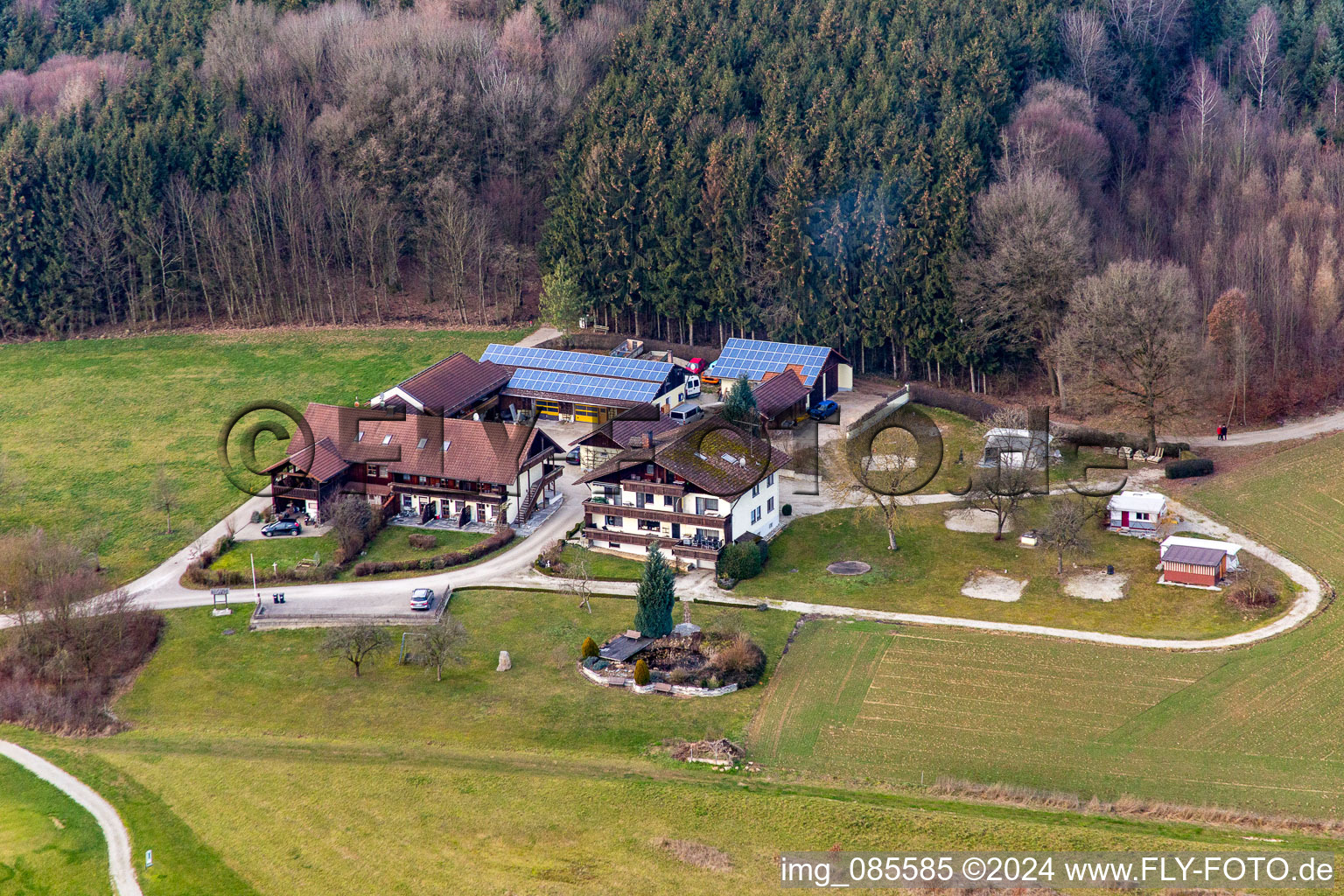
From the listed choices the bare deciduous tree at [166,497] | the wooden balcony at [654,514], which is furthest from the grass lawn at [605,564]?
the bare deciduous tree at [166,497]

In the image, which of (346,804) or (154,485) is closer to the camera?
(346,804)

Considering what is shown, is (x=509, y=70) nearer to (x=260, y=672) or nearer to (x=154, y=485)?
(x=154, y=485)

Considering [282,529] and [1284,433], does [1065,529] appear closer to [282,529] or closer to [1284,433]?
[1284,433]

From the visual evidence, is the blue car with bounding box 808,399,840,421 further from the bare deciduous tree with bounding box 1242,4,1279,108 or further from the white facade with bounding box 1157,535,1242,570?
the bare deciduous tree with bounding box 1242,4,1279,108

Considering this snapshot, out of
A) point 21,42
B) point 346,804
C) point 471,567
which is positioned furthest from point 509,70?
point 346,804

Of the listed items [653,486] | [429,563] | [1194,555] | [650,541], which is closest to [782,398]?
[653,486]

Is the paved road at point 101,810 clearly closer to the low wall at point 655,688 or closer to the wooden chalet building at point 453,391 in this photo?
the low wall at point 655,688
